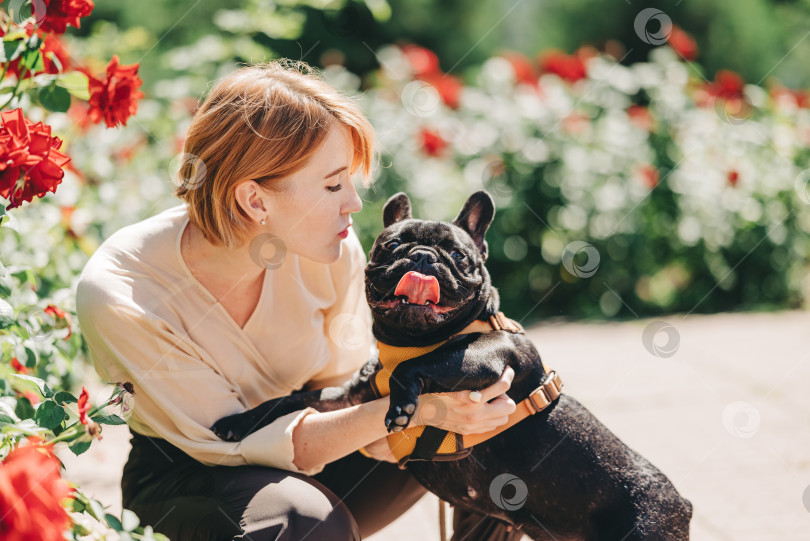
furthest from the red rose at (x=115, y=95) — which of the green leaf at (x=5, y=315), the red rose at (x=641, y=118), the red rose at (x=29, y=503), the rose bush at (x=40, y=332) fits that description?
the red rose at (x=641, y=118)

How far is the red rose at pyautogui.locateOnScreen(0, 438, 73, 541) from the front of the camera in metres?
1.08

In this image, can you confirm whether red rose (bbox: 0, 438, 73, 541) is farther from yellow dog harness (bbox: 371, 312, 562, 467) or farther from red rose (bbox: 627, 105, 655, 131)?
red rose (bbox: 627, 105, 655, 131)

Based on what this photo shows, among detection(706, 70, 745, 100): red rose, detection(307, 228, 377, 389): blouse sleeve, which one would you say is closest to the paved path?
detection(307, 228, 377, 389): blouse sleeve

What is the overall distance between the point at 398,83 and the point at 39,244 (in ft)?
12.1

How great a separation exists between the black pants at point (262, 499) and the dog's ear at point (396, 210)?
0.77m

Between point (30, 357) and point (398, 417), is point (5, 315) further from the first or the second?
point (398, 417)

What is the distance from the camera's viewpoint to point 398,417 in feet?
5.97

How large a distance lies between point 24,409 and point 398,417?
0.97 metres

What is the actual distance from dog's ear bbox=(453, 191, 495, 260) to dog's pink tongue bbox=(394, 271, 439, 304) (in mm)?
367

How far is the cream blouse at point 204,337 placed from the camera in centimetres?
209

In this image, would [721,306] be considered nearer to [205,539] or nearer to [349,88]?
[349,88]

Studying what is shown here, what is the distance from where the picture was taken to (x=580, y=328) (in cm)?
570

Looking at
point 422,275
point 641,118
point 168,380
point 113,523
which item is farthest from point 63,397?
point 641,118

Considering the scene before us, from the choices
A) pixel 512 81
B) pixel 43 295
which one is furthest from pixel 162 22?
pixel 43 295
